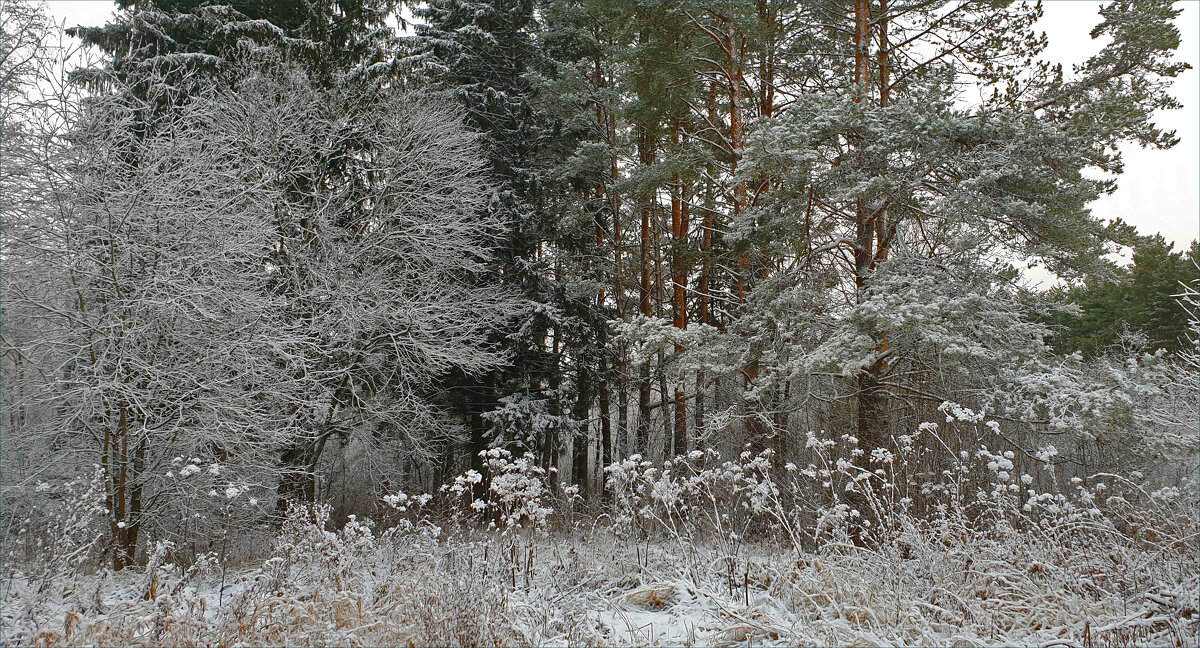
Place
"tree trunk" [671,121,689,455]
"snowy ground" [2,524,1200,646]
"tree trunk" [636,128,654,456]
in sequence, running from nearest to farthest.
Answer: "snowy ground" [2,524,1200,646], "tree trunk" [671,121,689,455], "tree trunk" [636,128,654,456]

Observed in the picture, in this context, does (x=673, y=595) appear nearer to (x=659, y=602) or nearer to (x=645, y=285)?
(x=659, y=602)

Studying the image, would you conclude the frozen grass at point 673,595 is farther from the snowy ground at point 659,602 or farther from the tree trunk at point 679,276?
the tree trunk at point 679,276

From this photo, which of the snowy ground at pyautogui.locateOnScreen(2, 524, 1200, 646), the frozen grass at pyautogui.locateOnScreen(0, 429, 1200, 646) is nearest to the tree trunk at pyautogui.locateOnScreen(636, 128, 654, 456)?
the frozen grass at pyautogui.locateOnScreen(0, 429, 1200, 646)

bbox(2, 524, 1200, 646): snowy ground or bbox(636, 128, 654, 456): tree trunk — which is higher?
bbox(636, 128, 654, 456): tree trunk

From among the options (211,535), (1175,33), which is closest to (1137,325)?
(1175,33)

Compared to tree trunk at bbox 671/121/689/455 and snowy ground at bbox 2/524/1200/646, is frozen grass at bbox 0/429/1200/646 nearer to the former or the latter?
snowy ground at bbox 2/524/1200/646

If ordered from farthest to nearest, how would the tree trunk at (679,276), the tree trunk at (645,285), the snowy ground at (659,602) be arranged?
1. the tree trunk at (645,285)
2. the tree trunk at (679,276)
3. the snowy ground at (659,602)

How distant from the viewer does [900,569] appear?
4.12m

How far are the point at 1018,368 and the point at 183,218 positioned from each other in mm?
9248

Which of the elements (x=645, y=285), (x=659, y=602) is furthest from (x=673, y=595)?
(x=645, y=285)

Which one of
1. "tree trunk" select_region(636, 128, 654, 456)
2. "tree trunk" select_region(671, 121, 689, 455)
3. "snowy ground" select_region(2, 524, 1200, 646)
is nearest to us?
"snowy ground" select_region(2, 524, 1200, 646)

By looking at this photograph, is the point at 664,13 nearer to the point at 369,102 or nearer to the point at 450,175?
the point at 450,175

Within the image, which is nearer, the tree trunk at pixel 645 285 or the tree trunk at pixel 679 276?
the tree trunk at pixel 679 276

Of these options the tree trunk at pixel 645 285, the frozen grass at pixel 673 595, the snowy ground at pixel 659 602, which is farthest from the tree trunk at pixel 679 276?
the snowy ground at pixel 659 602
